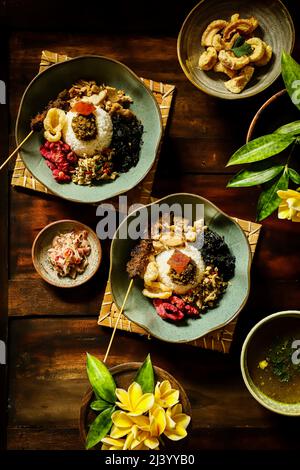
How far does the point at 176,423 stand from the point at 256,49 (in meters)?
1.57

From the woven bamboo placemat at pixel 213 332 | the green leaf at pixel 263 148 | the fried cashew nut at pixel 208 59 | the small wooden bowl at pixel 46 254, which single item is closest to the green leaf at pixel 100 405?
the woven bamboo placemat at pixel 213 332

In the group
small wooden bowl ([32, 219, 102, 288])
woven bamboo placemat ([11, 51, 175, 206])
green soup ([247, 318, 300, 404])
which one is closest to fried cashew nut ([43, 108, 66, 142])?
woven bamboo placemat ([11, 51, 175, 206])

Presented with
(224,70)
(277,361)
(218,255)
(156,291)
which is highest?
(224,70)

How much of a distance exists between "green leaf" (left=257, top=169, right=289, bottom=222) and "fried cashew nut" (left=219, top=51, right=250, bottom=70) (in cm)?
55

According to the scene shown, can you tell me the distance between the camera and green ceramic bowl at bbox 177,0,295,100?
104 inches

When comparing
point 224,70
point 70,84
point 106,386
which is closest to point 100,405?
point 106,386

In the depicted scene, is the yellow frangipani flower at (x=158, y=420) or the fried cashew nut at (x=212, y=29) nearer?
the yellow frangipani flower at (x=158, y=420)

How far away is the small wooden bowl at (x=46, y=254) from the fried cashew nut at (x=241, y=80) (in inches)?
34.4

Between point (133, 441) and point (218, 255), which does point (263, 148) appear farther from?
point (133, 441)

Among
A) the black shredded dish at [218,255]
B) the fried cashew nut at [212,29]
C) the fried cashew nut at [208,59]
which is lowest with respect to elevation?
the black shredded dish at [218,255]

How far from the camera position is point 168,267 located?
2.59 meters

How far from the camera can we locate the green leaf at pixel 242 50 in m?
2.63

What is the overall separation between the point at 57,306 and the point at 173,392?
77 cm

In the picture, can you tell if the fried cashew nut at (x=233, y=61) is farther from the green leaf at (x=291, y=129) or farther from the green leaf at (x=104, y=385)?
the green leaf at (x=104, y=385)
